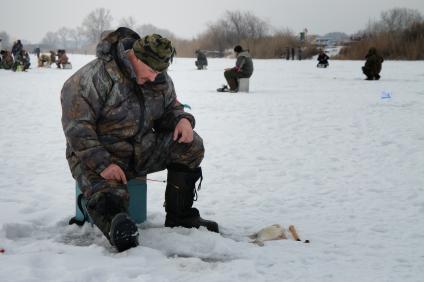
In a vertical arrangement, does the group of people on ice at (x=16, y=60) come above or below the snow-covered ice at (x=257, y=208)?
above

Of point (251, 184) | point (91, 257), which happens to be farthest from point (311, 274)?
point (251, 184)

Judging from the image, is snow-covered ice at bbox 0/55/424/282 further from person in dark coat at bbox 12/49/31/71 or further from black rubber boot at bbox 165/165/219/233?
person in dark coat at bbox 12/49/31/71

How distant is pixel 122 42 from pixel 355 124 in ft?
18.8

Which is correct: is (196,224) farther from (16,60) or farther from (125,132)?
(16,60)

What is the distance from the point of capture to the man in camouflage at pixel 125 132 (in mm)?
2652

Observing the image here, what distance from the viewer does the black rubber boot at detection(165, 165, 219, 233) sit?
307 cm

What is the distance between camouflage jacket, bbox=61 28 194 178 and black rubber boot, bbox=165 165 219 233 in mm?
228

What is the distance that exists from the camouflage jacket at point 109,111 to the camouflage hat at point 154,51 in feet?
0.40

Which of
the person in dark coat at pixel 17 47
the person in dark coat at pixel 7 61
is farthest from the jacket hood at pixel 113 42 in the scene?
the person in dark coat at pixel 17 47

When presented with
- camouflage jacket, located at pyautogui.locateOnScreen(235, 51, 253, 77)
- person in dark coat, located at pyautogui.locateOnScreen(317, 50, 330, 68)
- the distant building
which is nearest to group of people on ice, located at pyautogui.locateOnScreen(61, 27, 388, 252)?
camouflage jacket, located at pyautogui.locateOnScreen(235, 51, 253, 77)

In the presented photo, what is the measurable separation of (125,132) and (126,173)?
26 cm

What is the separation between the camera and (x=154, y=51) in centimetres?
269

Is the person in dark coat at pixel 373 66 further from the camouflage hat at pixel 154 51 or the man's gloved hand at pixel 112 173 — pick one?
the man's gloved hand at pixel 112 173

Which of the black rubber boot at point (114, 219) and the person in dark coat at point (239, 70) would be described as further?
the person in dark coat at point (239, 70)
